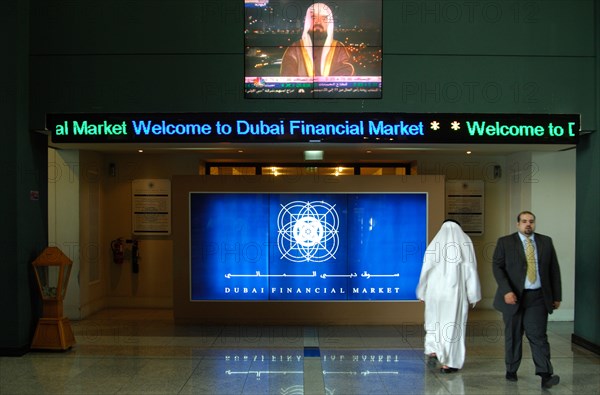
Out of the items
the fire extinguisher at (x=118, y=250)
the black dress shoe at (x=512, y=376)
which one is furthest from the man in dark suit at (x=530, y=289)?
the fire extinguisher at (x=118, y=250)

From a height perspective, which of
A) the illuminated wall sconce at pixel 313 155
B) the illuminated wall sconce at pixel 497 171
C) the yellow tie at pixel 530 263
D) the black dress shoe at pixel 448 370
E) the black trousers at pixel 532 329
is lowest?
the black dress shoe at pixel 448 370

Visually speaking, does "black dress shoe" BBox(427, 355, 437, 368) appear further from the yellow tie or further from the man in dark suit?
the yellow tie

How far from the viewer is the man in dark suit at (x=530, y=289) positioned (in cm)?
611

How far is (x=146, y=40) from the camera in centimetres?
789

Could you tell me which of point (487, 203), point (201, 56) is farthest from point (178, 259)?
point (487, 203)

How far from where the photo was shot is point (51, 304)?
24.6ft

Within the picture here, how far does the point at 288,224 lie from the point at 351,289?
1.47 metres

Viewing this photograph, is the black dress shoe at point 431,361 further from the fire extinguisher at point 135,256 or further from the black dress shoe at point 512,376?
the fire extinguisher at point 135,256

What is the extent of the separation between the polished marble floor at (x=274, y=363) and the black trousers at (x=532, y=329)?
0.30 meters

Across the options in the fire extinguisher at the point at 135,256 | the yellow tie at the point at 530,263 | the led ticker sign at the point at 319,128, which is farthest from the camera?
the fire extinguisher at the point at 135,256

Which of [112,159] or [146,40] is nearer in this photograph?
[146,40]

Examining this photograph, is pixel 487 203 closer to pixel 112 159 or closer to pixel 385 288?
pixel 385 288

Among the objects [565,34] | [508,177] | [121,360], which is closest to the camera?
[121,360]

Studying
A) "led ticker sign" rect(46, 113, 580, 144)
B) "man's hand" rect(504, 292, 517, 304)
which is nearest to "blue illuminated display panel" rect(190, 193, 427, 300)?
"led ticker sign" rect(46, 113, 580, 144)
